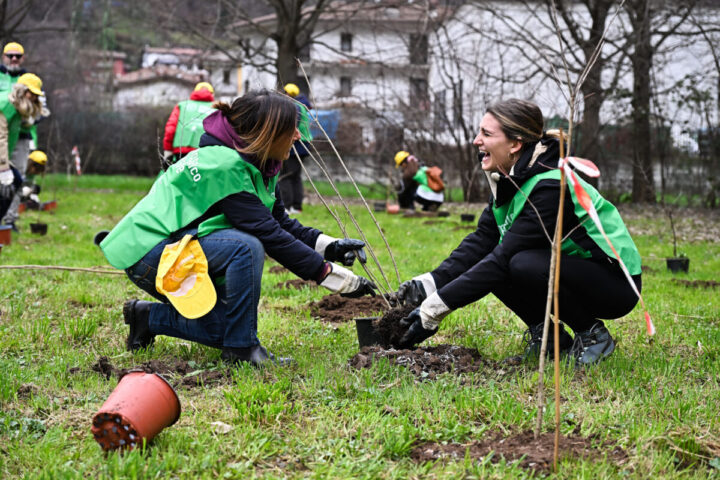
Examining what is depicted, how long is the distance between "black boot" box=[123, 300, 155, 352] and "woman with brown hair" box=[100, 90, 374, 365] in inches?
6.9

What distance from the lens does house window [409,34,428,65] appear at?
51.0 feet

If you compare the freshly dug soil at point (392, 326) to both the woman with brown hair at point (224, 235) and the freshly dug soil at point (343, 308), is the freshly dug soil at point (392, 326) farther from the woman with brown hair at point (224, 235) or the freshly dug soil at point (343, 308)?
the freshly dug soil at point (343, 308)

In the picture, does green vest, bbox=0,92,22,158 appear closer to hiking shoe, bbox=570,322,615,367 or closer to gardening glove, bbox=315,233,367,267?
gardening glove, bbox=315,233,367,267

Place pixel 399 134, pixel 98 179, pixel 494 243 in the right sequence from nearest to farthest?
1. pixel 494 243
2. pixel 399 134
3. pixel 98 179

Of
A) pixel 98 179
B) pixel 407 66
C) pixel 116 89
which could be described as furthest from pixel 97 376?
pixel 116 89

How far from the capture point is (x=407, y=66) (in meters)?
15.8

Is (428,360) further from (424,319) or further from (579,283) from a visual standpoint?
(579,283)

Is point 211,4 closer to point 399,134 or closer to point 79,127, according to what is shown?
point 399,134

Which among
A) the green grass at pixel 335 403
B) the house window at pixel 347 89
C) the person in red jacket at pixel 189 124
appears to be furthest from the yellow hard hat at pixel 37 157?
the house window at pixel 347 89

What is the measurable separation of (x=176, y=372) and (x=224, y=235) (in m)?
0.64

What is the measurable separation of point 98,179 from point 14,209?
448 inches

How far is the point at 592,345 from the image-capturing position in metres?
3.36

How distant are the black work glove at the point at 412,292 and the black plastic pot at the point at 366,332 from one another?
178 mm

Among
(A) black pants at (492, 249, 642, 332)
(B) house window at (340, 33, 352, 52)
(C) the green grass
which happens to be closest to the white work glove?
(C) the green grass
